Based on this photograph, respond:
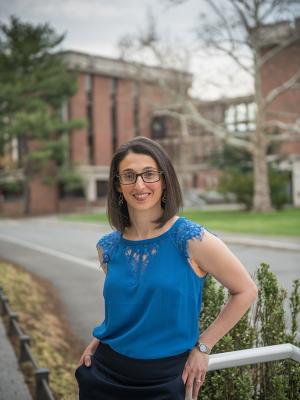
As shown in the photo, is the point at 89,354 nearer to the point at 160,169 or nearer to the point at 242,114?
the point at 160,169

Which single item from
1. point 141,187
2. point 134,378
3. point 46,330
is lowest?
point 46,330

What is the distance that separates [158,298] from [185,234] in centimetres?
27

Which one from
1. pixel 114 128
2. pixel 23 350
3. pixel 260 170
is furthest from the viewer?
pixel 114 128

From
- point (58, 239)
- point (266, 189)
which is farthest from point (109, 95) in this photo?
point (58, 239)

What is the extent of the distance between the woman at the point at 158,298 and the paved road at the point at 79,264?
4.86 meters

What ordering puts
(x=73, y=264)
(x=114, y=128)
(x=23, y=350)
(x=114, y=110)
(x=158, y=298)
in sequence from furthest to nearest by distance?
(x=114, y=110) < (x=114, y=128) < (x=73, y=264) < (x=23, y=350) < (x=158, y=298)

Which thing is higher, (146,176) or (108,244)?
(146,176)

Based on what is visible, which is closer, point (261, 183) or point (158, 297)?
point (158, 297)

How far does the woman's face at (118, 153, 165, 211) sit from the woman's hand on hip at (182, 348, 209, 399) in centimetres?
64

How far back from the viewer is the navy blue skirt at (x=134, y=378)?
207 cm

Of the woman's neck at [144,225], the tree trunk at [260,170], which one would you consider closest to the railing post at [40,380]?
the woman's neck at [144,225]

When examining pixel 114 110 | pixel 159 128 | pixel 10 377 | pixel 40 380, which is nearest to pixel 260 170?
pixel 114 110

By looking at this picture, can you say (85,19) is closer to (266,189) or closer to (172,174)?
(172,174)

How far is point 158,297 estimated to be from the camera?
2074 mm
